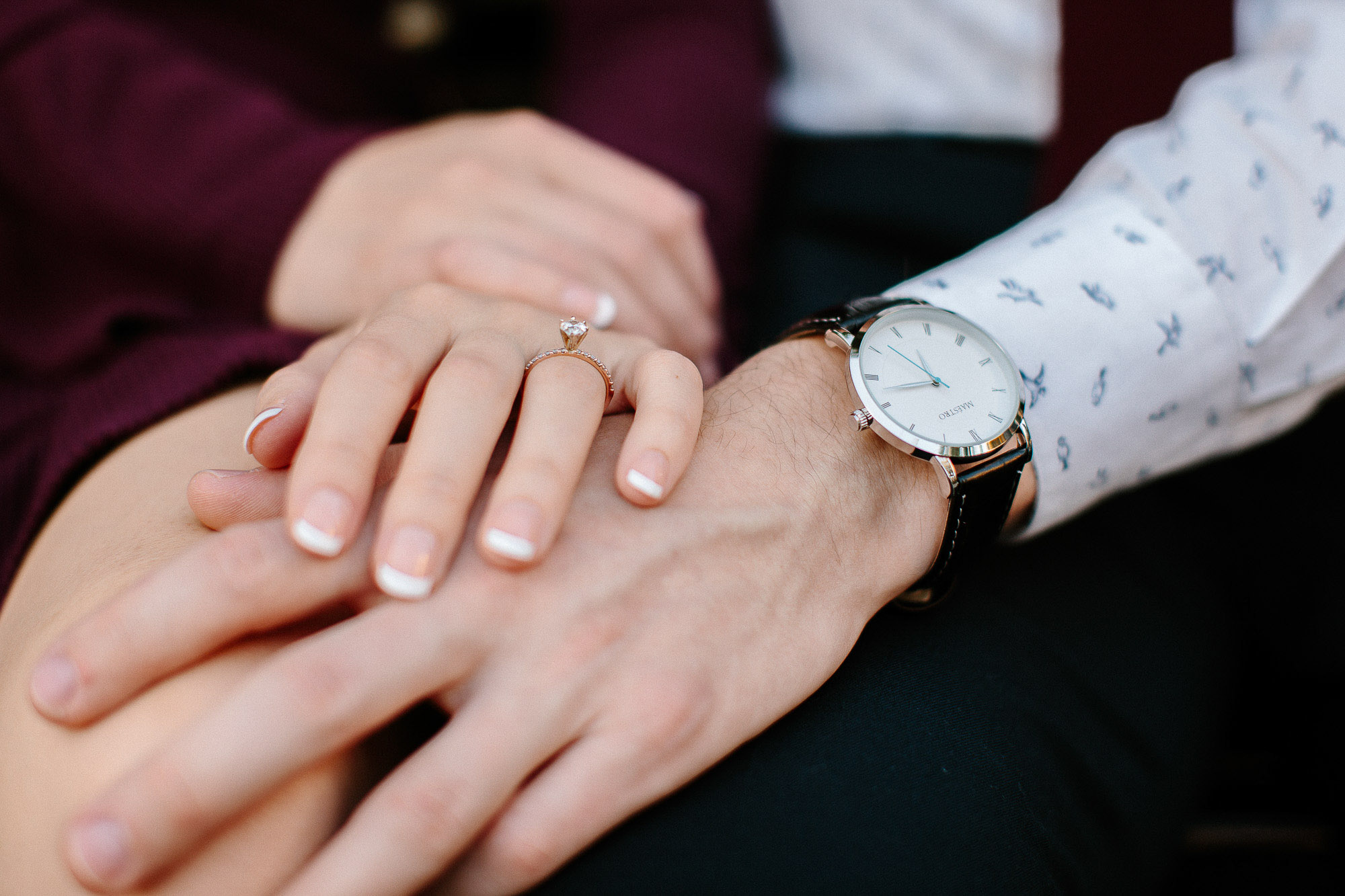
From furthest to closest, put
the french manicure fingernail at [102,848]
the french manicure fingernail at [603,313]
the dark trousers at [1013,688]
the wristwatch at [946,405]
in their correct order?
the french manicure fingernail at [603,313] → the wristwatch at [946,405] → the dark trousers at [1013,688] → the french manicure fingernail at [102,848]

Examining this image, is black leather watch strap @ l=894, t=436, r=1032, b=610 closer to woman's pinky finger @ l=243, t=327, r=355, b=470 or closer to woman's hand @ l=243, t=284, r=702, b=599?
woman's hand @ l=243, t=284, r=702, b=599

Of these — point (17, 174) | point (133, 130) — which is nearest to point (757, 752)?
point (133, 130)

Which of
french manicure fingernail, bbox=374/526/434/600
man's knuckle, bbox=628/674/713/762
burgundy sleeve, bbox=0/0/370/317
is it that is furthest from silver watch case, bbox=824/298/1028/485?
burgundy sleeve, bbox=0/0/370/317

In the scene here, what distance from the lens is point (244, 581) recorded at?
1.58 feet

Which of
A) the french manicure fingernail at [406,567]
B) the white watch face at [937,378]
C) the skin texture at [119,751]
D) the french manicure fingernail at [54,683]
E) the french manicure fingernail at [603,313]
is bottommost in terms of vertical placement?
the skin texture at [119,751]

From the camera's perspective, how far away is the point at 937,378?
2.22ft

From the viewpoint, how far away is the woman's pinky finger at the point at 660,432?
56 cm

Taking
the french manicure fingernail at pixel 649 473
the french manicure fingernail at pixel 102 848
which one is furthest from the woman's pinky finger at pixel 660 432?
the french manicure fingernail at pixel 102 848

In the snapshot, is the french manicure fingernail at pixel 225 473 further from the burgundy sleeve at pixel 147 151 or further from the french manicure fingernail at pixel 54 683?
the burgundy sleeve at pixel 147 151

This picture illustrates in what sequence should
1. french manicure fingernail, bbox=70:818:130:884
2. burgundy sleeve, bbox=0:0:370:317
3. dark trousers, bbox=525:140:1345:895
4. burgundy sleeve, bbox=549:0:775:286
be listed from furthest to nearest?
burgundy sleeve, bbox=549:0:775:286 → burgundy sleeve, bbox=0:0:370:317 → dark trousers, bbox=525:140:1345:895 → french manicure fingernail, bbox=70:818:130:884

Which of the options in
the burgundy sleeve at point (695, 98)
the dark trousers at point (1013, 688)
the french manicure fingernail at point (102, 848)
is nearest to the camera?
the french manicure fingernail at point (102, 848)

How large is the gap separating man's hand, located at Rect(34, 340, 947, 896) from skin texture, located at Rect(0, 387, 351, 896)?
0.07 ft

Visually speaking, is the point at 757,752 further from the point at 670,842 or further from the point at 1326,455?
the point at 1326,455

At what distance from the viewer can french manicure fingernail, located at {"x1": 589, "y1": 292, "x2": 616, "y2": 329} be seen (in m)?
0.82
